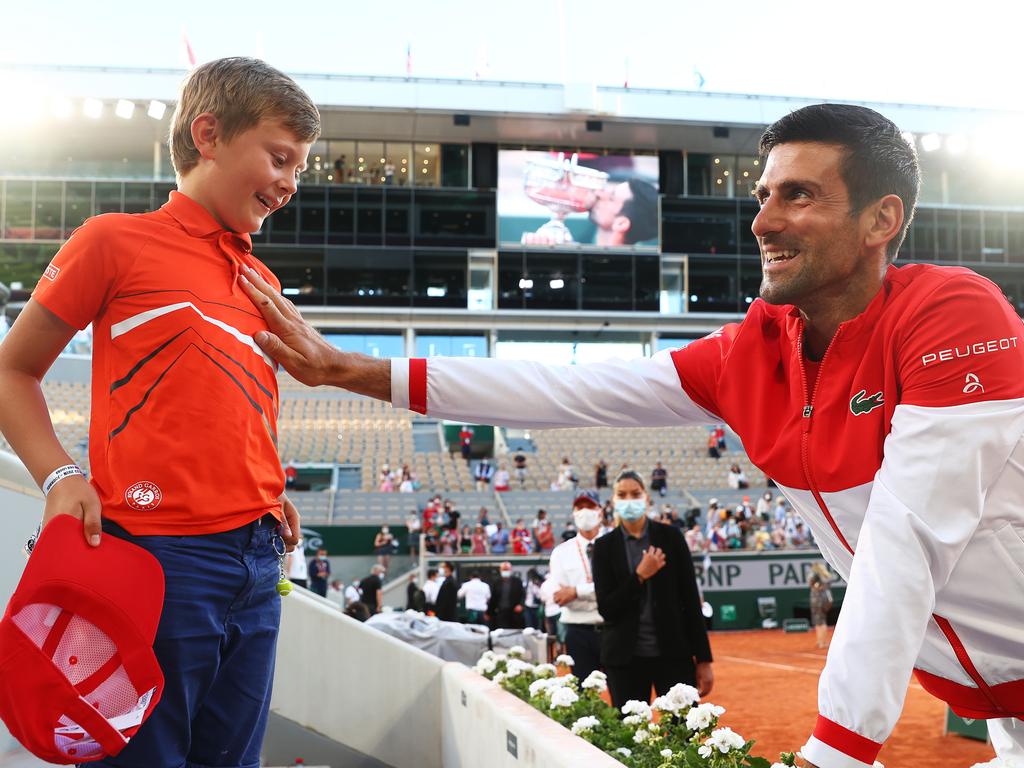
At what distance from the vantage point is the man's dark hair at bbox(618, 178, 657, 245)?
35.0 meters

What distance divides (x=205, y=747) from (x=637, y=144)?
36149 mm

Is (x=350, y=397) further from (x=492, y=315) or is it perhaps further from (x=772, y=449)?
(x=772, y=449)

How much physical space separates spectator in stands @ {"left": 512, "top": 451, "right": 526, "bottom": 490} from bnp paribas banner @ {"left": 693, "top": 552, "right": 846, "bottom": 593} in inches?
305

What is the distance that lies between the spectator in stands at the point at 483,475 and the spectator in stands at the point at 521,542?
5309mm

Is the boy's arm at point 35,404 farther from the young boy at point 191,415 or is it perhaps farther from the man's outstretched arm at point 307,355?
the man's outstretched arm at point 307,355

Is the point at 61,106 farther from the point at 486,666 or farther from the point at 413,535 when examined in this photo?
the point at 486,666

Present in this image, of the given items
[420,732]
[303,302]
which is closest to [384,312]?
[303,302]

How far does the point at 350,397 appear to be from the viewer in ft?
97.1

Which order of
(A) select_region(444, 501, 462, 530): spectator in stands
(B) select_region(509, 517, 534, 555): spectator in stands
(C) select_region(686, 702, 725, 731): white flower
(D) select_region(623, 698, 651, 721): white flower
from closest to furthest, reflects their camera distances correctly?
(C) select_region(686, 702, 725, 731): white flower → (D) select_region(623, 698, 651, 721): white flower → (B) select_region(509, 517, 534, 555): spectator in stands → (A) select_region(444, 501, 462, 530): spectator in stands

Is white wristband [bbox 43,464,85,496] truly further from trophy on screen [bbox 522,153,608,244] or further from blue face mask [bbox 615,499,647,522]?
trophy on screen [bbox 522,153,608,244]

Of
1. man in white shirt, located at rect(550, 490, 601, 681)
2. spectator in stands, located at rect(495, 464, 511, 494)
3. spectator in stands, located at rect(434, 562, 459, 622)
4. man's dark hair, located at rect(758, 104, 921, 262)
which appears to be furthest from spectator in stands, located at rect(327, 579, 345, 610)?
man's dark hair, located at rect(758, 104, 921, 262)

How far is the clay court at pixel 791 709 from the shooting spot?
6320 millimetres

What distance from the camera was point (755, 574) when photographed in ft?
49.5

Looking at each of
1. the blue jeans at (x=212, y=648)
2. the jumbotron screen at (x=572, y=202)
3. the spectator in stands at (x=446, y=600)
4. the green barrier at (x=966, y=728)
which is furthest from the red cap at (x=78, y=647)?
the jumbotron screen at (x=572, y=202)
